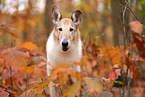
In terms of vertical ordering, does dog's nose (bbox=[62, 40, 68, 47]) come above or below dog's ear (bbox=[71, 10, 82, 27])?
below

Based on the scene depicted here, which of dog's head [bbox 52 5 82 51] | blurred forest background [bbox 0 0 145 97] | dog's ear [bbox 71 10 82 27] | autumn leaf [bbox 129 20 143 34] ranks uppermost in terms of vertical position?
dog's ear [bbox 71 10 82 27]

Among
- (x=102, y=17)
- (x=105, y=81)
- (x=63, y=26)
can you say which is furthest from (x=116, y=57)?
(x=102, y=17)

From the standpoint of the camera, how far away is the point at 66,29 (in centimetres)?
353

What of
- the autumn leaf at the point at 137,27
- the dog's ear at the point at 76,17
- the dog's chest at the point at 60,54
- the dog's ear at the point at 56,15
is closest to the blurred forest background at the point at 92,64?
the autumn leaf at the point at 137,27

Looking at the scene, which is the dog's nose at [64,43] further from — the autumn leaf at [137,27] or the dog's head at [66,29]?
the autumn leaf at [137,27]

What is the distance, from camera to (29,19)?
1317 centimetres

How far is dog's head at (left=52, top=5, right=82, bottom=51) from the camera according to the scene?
3.34 metres

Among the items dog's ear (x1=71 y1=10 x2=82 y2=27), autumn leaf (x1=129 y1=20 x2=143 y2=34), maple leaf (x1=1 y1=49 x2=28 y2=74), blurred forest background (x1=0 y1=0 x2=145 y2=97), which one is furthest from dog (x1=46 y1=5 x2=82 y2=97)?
maple leaf (x1=1 y1=49 x2=28 y2=74)

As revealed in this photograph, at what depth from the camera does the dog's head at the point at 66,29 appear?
3344mm

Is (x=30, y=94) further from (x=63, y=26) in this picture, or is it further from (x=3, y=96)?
(x=63, y=26)

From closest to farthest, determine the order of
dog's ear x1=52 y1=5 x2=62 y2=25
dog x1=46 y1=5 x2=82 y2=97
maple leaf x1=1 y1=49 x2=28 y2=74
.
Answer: maple leaf x1=1 y1=49 x2=28 y2=74, dog x1=46 y1=5 x2=82 y2=97, dog's ear x1=52 y1=5 x2=62 y2=25

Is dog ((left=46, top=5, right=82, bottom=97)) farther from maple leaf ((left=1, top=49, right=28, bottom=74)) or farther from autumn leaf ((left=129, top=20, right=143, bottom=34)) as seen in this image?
maple leaf ((left=1, top=49, right=28, bottom=74))

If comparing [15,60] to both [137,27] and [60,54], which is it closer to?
[137,27]

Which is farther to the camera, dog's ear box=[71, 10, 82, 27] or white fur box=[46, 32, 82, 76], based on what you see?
dog's ear box=[71, 10, 82, 27]
